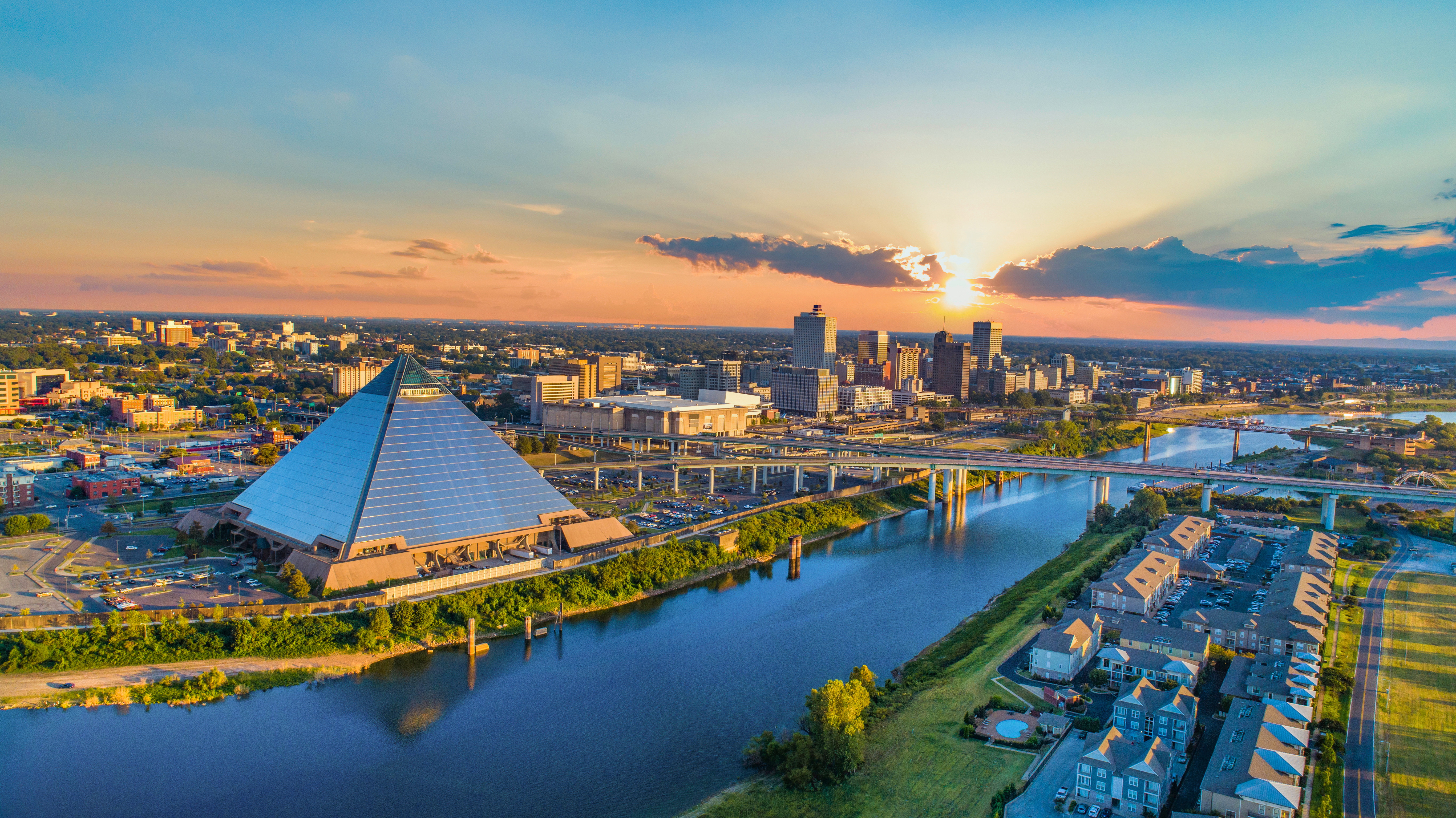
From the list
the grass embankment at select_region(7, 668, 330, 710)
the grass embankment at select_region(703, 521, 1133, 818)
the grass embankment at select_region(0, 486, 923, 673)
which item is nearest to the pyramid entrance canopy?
the grass embankment at select_region(0, 486, 923, 673)

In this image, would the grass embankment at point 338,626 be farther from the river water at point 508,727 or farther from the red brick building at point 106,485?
the red brick building at point 106,485

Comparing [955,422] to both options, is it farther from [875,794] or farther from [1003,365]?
[875,794]

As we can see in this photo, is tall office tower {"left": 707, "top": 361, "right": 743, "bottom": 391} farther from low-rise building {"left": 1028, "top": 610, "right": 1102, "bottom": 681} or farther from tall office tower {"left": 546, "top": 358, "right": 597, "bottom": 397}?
low-rise building {"left": 1028, "top": 610, "right": 1102, "bottom": 681}

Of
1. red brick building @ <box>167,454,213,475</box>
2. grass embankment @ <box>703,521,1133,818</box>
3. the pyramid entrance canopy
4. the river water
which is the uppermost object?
the pyramid entrance canopy

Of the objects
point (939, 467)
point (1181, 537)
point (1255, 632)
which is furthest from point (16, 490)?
point (1181, 537)

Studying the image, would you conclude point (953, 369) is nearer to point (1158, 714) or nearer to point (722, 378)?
point (722, 378)

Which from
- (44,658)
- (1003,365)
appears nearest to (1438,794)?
(44,658)
